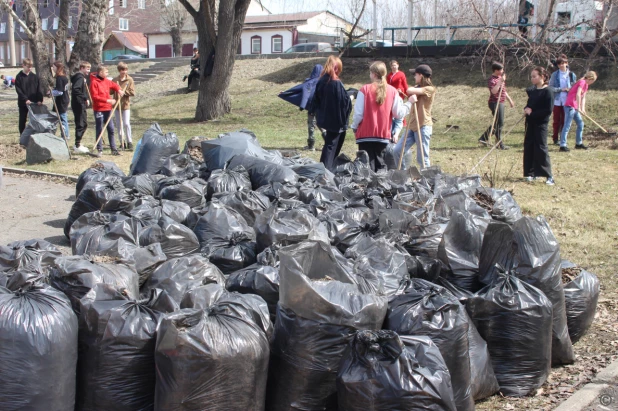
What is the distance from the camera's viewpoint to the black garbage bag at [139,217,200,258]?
462cm

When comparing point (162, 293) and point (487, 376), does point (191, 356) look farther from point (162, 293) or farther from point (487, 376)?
point (487, 376)

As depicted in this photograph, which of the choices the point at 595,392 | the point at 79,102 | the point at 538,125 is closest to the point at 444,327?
the point at 595,392

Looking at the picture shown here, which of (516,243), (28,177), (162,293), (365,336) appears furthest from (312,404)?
(28,177)

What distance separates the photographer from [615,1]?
1409cm

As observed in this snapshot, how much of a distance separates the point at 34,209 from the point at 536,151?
6.62m

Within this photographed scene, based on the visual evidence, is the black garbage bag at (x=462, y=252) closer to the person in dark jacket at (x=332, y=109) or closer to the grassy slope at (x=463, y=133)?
the grassy slope at (x=463, y=133)

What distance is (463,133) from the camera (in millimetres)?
14547

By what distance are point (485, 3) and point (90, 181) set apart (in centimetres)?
1250

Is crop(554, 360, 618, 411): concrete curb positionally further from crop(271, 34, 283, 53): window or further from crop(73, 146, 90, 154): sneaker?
crop(271, 34, 283, 53): window

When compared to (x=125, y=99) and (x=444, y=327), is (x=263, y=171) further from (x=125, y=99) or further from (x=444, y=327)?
(x=125, y=99)

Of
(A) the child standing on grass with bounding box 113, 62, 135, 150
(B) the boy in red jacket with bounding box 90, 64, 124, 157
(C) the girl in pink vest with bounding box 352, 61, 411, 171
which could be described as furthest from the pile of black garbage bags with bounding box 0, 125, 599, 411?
(A) the child standing on grass with bounding box 113, 62, 135, 150

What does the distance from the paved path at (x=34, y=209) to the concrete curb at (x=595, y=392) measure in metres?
4.54

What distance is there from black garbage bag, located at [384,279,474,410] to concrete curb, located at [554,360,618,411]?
62 centimetres

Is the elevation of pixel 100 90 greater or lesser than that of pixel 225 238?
greater
